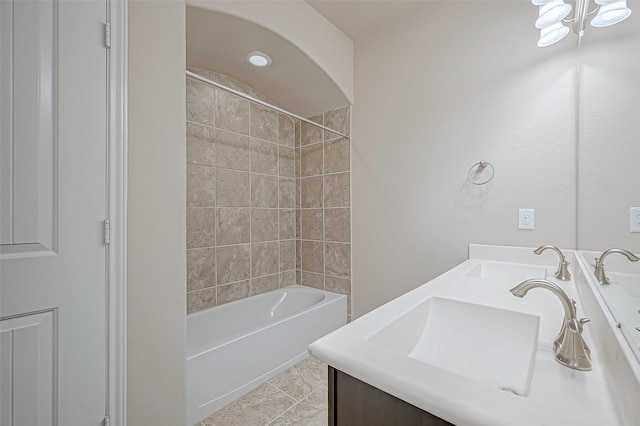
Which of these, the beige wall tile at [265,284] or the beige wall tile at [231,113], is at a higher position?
the beige wall tile at [231,113]

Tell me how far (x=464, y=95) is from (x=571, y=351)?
1737 millimetres

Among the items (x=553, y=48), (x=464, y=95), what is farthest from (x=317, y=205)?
(x=553, y=48)

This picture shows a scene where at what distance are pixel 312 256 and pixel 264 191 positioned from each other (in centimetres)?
81

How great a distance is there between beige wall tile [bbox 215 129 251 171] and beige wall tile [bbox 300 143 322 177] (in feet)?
1.91

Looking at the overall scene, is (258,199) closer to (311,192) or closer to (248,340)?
(311,192)

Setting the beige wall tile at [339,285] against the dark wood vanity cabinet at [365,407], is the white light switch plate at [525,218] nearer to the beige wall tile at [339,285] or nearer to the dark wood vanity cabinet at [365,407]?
the beige wall tile at [339,285]

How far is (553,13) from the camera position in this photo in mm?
1329

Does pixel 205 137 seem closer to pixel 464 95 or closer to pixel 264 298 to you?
pixel 264 298

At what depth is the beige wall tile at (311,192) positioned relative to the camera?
109 inches

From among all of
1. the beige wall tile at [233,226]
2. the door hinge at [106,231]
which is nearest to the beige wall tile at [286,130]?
the beige wall tile at [233,226]

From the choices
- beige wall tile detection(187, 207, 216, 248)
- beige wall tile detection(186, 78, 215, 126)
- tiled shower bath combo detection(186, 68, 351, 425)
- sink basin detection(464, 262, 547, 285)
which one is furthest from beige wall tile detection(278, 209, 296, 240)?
sink basin detection(464, 262, 547, 285)

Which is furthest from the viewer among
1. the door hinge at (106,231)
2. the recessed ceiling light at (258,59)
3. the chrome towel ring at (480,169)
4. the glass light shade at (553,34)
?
the recessed ceiling light at (258,59)

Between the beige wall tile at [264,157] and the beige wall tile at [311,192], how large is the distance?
12.7 inches

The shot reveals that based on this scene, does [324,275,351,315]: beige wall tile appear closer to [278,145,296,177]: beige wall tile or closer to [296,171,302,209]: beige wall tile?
[296,171,302,209]: beige wall tile
